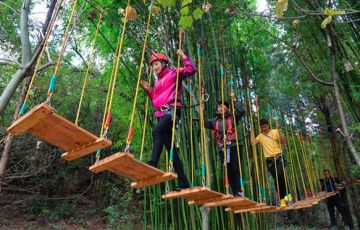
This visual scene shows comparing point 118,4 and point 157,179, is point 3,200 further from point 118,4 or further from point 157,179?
point 157,179

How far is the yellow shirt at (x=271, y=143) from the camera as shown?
13.9ft

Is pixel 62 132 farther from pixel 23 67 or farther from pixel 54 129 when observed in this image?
pixel 23 67

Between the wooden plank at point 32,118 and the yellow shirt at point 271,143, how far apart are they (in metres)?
3.02

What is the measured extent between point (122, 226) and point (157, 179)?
4559 mm

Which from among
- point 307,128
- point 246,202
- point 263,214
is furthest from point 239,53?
point 246,202

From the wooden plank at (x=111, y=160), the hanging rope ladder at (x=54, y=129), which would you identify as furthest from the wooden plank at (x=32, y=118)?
the wooden plank at (x=111, y=160)

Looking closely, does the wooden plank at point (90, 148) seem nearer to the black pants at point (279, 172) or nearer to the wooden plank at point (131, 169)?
the wooden plank at point (131, 169)

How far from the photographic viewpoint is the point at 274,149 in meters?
4.24

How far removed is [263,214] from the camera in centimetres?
466

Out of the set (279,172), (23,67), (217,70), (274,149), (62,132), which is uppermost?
(217,70)

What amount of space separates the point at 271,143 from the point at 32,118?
10.2 ft

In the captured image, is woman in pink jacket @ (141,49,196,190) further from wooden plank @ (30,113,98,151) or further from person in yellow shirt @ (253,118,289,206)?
person in yellow shirt @ (253,118,289,206)

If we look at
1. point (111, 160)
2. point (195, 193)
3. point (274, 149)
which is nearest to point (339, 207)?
point (274, 149)

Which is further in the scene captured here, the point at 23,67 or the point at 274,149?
the point at 274,149
